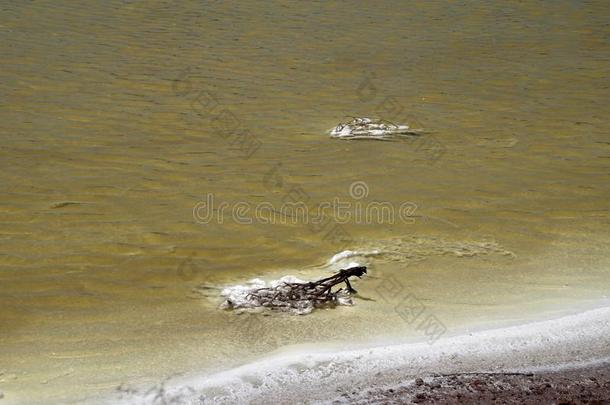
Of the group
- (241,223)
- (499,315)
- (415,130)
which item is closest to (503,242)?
(499,315)

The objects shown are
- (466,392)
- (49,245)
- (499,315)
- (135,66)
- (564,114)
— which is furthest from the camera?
(135,66)

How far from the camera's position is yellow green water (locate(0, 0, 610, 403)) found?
3.70 meters

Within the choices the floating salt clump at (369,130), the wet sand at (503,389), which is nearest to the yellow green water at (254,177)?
the floating salt clump at (369,130)

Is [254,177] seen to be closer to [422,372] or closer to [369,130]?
[369,130]

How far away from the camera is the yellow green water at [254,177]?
370cm

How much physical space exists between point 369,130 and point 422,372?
414cm

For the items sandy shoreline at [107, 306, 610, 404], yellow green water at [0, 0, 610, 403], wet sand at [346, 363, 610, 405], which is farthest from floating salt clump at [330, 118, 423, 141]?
wet sand at [346, 363, 610, 405]

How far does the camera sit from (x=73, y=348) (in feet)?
11.3

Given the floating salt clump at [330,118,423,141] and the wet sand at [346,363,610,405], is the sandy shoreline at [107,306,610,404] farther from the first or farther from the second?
the floating salt clump at [330,118,423,141]

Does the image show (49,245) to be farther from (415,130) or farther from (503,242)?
(415,130)

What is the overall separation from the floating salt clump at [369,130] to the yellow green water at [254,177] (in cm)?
16

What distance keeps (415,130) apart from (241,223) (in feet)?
8.97

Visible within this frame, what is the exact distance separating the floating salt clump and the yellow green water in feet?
0.54

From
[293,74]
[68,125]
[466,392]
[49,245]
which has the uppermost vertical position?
[293,74]
